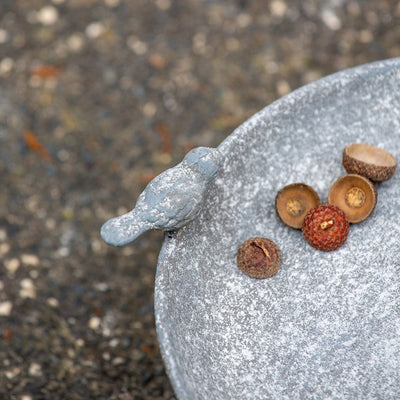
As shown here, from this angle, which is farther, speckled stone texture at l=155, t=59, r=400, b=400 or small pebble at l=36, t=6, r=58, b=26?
small pebble at l=36, t=6, r=58, b=26

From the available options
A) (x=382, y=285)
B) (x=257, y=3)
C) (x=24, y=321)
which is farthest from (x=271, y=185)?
(x=257, y=3)

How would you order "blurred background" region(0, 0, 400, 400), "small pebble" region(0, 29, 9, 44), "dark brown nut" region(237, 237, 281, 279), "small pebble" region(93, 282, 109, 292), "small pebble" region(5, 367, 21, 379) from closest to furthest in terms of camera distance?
"dark brown nut" region(237, 237, 281, 279) < "small pebble" region(5, 367, 21, 379) < "blurred background" region(0, 0, 400, 400) < "small pebble" region(93, 282, 109, 292) < "small pebble" region(0, 29, 9, 44)

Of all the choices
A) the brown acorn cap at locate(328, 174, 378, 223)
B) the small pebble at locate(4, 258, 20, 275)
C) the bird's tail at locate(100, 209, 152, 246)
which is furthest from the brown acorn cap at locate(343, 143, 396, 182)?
the small pebble at locate(4, 258, 20, 275)

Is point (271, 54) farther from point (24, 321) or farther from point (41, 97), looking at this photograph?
point (24, 321)

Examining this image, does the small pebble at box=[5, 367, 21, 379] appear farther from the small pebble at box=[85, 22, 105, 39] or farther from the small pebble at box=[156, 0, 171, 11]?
the small pebble at box=[156, 0, 171, 11]

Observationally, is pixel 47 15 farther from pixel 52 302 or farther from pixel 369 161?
pixel 369 161
